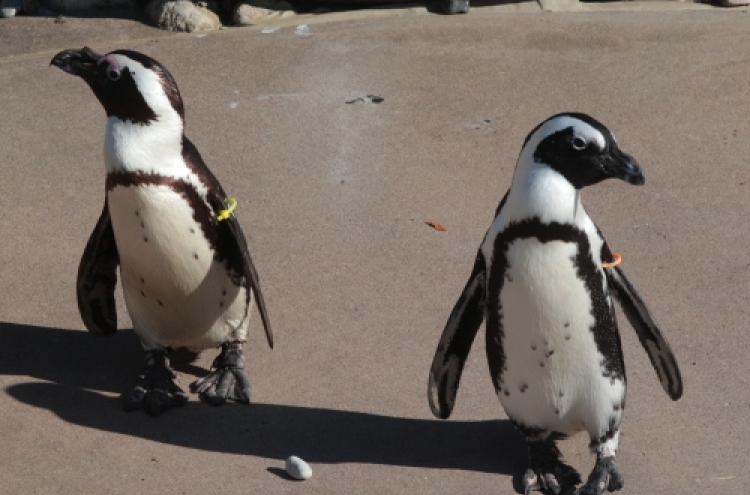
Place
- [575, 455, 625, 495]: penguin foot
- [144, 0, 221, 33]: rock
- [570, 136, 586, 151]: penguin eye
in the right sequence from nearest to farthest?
[570, 136, 586, 151]: penguin eye, [575, 455, 625, 495]: penguin foot, [144, 0, 221, 33]: rock

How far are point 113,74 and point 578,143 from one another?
5.08ft

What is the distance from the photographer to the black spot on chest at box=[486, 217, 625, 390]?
3580 mm

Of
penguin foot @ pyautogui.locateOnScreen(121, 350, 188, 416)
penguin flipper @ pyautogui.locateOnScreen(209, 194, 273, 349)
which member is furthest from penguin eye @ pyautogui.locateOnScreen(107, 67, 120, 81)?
penguin foot @ pyautogui.locateOnScreen(121, 350, 188, 416)

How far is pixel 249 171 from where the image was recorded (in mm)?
6234

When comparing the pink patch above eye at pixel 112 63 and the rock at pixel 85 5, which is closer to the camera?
the pink patch above eye at pixel 112 63

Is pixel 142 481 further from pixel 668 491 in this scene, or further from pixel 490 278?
pixel 668 491

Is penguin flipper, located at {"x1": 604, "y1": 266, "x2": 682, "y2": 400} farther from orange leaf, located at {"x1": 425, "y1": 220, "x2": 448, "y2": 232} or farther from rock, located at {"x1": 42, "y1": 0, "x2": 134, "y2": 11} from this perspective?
rock, located at {"x1": 42, "y1": 0, "x2": 134, "y2": 11}

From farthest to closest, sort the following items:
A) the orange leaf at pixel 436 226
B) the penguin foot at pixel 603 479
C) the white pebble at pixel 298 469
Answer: the orange leaf at pixel 436 226 → the white pebble at pixel 298 469 → the penguin foot at pixel 603 479

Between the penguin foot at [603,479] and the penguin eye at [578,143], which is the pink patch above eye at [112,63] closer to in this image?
the penguin eye at [578,143]

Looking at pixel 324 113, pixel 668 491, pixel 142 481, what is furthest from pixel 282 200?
pixel 668 491

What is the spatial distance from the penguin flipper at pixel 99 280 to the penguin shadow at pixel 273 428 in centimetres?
17

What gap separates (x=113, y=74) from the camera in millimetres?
4129

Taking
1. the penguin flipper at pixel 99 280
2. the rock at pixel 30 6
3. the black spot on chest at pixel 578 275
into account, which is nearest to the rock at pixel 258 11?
the rock at pixel 30 6

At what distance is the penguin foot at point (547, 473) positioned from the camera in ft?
12.8
